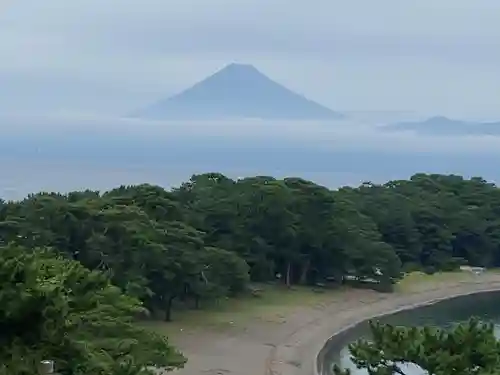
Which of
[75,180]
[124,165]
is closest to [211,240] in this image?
[75,180]

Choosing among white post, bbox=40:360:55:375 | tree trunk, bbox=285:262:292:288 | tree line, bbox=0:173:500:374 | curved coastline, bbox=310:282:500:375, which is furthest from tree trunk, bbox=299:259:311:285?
white post, bbox=40:360:55:375

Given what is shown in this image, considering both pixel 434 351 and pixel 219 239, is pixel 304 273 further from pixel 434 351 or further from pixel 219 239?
pixel 434 351

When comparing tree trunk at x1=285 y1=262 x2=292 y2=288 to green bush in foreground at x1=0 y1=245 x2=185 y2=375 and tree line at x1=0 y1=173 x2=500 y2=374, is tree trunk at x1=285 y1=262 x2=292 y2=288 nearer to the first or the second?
tree line at x1=0 y1=173 x2=500 y2=374

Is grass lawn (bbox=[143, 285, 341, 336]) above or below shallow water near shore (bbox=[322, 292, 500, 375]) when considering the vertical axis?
above

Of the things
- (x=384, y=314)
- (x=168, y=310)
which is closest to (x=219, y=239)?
(x=168, y=310)

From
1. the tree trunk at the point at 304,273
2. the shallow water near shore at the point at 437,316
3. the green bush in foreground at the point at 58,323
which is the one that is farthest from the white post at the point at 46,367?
the tree trunk at the point at 304,273

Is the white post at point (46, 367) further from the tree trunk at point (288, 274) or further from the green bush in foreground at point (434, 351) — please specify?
the tree trunk at point (288, 274)
